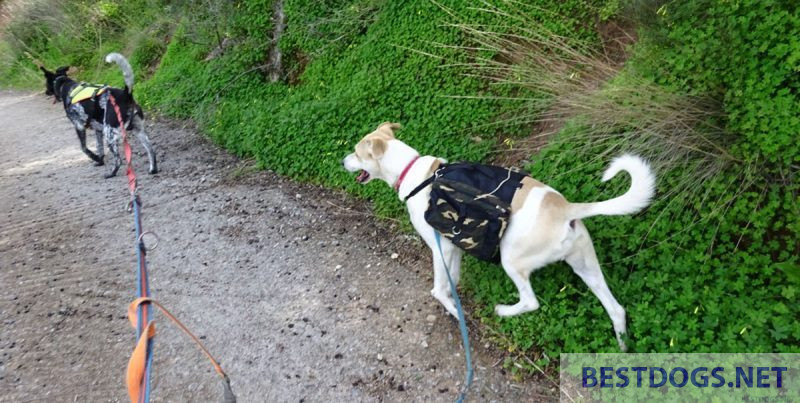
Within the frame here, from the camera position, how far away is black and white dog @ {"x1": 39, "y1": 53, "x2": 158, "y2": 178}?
249 inches

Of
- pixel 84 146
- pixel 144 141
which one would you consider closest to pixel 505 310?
pixel 144 141

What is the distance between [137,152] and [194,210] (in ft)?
8.94

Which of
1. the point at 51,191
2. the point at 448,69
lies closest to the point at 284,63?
the point at 448,69

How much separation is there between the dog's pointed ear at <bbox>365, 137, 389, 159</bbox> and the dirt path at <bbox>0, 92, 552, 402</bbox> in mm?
1126

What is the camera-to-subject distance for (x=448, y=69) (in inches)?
217

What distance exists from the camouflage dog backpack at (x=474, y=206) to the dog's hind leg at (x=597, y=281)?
0.47 meters

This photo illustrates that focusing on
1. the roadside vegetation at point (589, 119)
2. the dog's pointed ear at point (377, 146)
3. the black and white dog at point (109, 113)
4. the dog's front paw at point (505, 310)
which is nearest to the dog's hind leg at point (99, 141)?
the black and white dog at point (109, 113)

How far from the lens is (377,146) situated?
3.59 meters

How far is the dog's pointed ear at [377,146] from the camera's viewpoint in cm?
359

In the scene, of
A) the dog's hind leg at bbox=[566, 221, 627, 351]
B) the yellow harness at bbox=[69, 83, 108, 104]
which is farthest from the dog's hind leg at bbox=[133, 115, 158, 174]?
the dog's hind leg at bbox=[566, 221, 627, 351]

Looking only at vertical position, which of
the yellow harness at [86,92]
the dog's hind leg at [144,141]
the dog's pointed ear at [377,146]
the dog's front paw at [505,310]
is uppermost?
the yellow harness at [86,92]

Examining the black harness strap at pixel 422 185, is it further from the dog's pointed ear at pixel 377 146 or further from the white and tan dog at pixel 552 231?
the dog's pointed ear at pixel 377 146

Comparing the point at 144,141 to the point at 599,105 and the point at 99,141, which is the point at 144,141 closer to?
the point at 99,141

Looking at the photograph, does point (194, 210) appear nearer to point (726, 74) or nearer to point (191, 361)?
point (191, 361)
